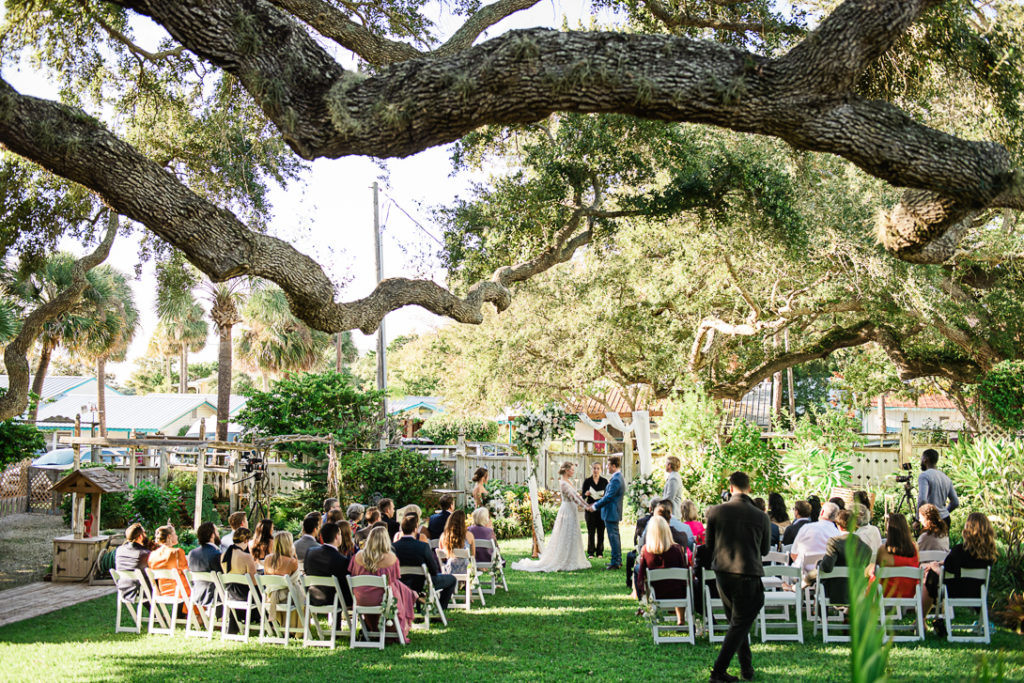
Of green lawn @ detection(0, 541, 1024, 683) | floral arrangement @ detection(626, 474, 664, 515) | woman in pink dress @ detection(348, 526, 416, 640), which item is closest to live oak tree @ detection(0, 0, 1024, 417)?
woman in pink dress @ detection(348, 526, 416, 640)

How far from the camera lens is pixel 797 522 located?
9695 mm

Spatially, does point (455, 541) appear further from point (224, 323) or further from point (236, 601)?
point (224, 323)

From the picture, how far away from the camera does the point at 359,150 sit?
5062 millimetres

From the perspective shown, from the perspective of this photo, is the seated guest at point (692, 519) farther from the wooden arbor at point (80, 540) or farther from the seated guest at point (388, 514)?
the wooden arbor at point (80, 540)

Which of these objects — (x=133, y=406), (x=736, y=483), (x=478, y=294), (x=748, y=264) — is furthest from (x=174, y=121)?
(x=133, y=406)

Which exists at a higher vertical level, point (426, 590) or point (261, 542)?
point (261, 542)

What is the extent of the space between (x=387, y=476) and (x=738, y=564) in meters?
11.8

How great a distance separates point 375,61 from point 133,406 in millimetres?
33118

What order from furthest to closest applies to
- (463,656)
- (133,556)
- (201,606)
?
(133,556), (201,606), (463,656)

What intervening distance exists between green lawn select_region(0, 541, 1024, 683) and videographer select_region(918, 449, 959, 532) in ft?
8.60

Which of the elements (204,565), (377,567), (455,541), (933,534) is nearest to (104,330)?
(204,565)

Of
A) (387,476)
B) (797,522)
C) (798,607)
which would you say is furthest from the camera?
(387,476)

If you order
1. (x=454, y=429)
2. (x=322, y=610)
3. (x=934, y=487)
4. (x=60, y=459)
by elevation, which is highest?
(x=454, y=429)

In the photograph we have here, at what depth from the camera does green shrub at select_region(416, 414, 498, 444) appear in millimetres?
33344
